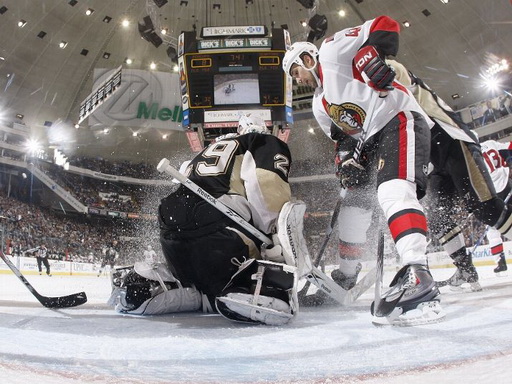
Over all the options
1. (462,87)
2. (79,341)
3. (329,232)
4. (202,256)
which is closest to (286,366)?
(79,341)

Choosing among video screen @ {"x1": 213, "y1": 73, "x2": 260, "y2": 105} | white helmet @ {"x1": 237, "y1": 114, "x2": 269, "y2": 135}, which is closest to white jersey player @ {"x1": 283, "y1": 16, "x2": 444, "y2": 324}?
white helmet @ {"x1": 237, "y1": 114, "x2": 269, "y2": 135}

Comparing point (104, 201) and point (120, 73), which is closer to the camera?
point (120, 73)

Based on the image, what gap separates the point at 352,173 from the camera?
2.32m

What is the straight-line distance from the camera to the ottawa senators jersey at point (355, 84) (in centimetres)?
183

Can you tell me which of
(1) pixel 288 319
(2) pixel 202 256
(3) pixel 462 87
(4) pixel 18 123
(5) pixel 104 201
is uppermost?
(4) pixel 18 123

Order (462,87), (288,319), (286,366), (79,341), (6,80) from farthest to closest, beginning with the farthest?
(6,80), (462,87), (288,319), (79,341), (286,366)

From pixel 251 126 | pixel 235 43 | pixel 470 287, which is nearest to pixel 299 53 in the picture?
pixel 251 126

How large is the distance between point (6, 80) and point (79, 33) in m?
3.03

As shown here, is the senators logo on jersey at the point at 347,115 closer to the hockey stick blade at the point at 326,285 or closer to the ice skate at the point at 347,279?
the hockey stick blade at the point at 326,285

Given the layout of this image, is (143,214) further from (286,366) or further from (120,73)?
(286,366)

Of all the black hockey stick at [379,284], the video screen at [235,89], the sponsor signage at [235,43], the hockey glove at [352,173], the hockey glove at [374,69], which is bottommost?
the black hockey stick at [379,284]

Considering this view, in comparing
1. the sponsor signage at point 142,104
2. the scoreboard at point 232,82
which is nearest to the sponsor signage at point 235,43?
the scoreboard at point 232,82

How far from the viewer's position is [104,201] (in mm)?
18531

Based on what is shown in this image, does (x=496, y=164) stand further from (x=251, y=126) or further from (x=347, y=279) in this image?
(x=251, y=126)
